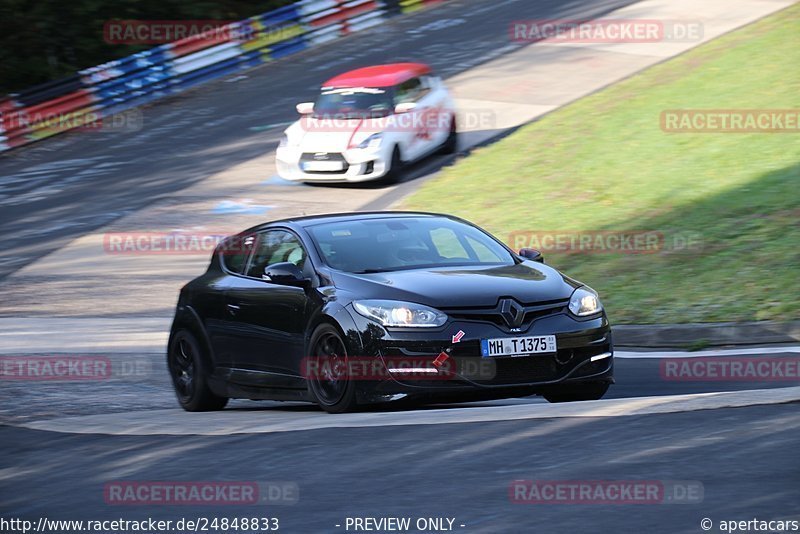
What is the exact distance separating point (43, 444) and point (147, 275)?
10012 millimetres

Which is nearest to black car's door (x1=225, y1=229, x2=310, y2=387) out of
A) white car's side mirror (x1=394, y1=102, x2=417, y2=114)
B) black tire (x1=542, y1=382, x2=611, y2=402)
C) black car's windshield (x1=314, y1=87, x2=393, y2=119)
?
black tire (x1=542, y1=382, x2=611, y2=402)

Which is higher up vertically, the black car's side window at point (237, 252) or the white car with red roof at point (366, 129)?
the black car's side window at point (237, 252)

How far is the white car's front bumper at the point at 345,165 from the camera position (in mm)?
21828

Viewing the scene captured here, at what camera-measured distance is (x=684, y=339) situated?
1225 centimetres

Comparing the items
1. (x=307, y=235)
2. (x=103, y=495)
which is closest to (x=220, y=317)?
(x=307, y=235)

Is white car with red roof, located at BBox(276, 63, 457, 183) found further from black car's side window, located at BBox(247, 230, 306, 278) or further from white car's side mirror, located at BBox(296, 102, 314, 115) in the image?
black car's side window, located at BBox(247, 230, 306, 278)

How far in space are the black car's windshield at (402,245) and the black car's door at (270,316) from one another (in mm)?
256

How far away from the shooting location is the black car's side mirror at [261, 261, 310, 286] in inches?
371

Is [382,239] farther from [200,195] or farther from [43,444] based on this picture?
[200,195]

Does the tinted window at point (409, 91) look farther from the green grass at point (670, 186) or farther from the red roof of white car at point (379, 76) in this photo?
the green grass at point (670, 186)

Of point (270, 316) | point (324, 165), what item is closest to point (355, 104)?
Answer: point (324, 165)

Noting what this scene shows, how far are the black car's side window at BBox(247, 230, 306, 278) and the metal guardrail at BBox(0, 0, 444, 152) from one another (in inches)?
760

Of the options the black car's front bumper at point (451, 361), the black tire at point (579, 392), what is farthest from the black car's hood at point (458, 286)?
the black tire at point (579, 392)

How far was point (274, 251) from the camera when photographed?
402 inches
